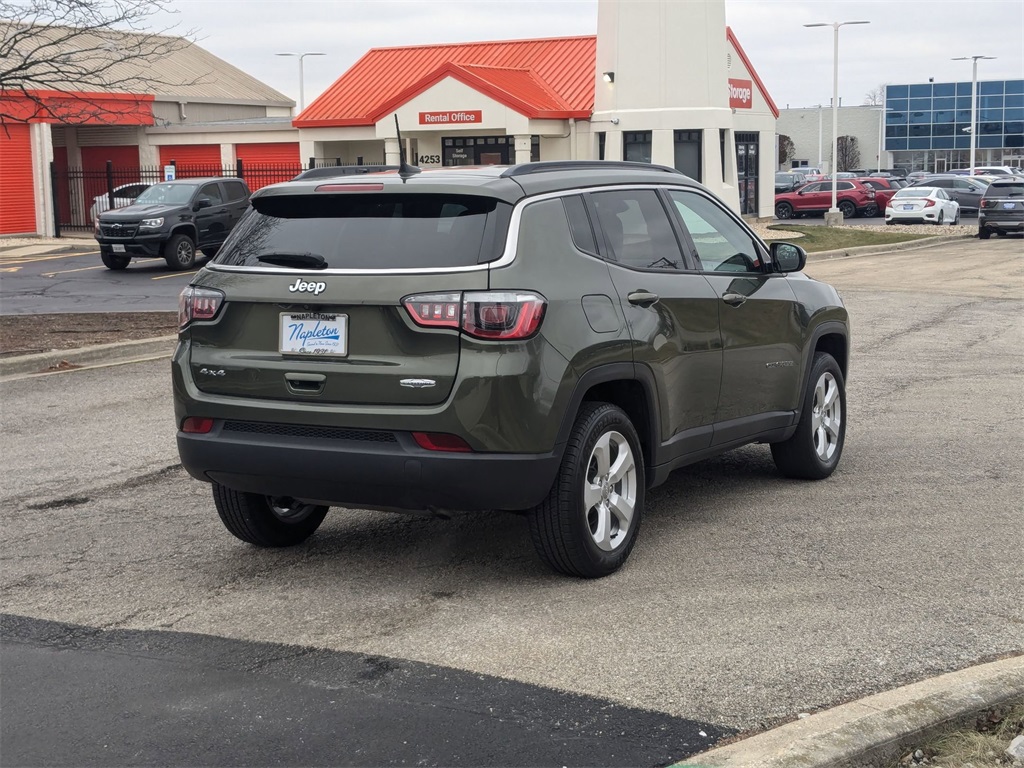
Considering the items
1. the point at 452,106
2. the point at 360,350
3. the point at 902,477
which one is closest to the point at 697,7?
the point at 452,106

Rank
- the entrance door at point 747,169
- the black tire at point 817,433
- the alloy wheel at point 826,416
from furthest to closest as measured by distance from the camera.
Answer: the entrance door at point 747,169, the alloy wheel at point 826,416, the black tire at point 817,433

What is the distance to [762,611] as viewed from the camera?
5371mm

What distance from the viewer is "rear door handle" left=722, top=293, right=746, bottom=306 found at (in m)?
6.78

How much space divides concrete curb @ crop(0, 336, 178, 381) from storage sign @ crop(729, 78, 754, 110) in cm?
3426

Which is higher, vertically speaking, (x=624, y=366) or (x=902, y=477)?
(x=624, y=366)

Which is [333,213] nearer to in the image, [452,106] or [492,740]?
[492,740]

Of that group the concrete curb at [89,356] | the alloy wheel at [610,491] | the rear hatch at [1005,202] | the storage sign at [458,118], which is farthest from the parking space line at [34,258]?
the alloy wheel at [610,491]

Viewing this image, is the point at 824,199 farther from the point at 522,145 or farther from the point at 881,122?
the point at 881,122

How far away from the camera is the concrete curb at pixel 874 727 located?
12.8ft

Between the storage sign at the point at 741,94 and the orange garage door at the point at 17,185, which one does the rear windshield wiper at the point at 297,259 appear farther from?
the storage sign at the point at 741,94

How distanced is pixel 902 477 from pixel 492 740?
442 cm

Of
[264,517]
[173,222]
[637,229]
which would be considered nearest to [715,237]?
[637,229]

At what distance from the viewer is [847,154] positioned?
391 ft

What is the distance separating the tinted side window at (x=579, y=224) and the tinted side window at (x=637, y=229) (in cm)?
11
